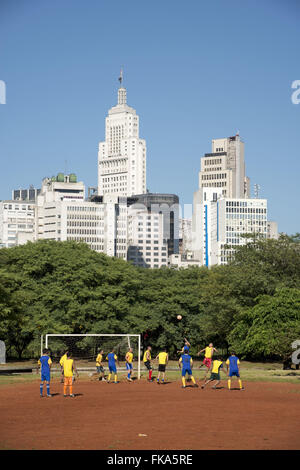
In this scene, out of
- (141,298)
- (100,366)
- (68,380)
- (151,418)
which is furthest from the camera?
(141,298)

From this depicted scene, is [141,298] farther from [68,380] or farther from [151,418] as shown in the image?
[151,418]

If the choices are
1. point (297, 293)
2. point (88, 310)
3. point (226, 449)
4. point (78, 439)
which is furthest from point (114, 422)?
point (88, 310)

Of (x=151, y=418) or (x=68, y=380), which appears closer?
(x=151, y=418)

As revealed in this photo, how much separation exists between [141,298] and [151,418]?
164ft

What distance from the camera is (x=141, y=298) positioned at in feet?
236

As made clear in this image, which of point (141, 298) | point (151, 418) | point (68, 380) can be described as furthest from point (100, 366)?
point (141, 298)

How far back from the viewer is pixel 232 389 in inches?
1282

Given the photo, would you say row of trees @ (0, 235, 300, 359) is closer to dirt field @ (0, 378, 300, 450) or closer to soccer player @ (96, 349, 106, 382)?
soccer player @ (96, 349, 106, 382)

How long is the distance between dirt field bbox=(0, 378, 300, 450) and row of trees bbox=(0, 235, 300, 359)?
1620 centimetres

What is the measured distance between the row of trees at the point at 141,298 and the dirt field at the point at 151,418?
16196mm

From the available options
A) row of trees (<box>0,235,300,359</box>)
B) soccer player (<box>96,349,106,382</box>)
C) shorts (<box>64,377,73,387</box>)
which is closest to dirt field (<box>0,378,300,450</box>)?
shorts (<box>64,377,73,387</box>)

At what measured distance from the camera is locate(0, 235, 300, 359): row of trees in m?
50.4
